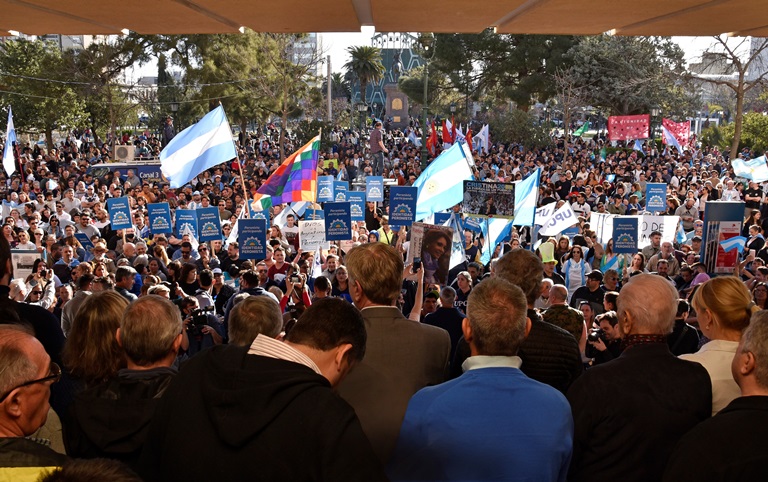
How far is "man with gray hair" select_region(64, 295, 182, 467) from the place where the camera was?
2604 mm

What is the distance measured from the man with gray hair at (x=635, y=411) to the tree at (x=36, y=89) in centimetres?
3487

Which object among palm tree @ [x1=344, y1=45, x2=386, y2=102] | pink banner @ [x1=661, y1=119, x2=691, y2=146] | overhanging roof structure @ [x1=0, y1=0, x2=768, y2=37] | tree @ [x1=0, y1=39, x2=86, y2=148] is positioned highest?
palm tree @ [x1=344, y1=45, x2=386, y2=102]

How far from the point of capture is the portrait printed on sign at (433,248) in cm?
821

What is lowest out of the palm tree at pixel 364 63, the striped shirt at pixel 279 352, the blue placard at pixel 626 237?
the blue placard at pixel 626 237

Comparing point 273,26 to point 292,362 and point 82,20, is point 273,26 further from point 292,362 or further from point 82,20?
point 292,362

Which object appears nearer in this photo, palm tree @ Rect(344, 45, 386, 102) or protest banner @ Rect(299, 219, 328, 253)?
protest banner @ Rect(299, 219, 328, 253)

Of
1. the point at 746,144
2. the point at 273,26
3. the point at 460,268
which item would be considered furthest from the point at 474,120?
the point at 273,26

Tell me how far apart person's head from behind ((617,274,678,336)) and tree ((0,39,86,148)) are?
114ft

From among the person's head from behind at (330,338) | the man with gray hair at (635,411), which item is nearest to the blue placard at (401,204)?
the man with gray hair at (635,411)

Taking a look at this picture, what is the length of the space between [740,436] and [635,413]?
570 millimetres

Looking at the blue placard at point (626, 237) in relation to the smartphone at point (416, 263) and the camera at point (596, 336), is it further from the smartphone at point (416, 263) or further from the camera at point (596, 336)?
the camera at point (596, 336)

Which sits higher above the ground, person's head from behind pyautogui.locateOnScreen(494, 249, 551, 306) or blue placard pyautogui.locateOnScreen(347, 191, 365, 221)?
person's head from behind pyautogui.locateOnScreen(494, 249, 551, 306)

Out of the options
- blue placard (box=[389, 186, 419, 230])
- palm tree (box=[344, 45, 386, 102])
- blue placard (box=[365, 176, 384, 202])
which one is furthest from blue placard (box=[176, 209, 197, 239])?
palm tree (box=[344, 45, 386, 102])

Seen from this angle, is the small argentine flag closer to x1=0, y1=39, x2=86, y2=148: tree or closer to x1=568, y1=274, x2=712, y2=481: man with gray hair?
x1=568, y1=274, x2=712, y2=481: man with gray hair
